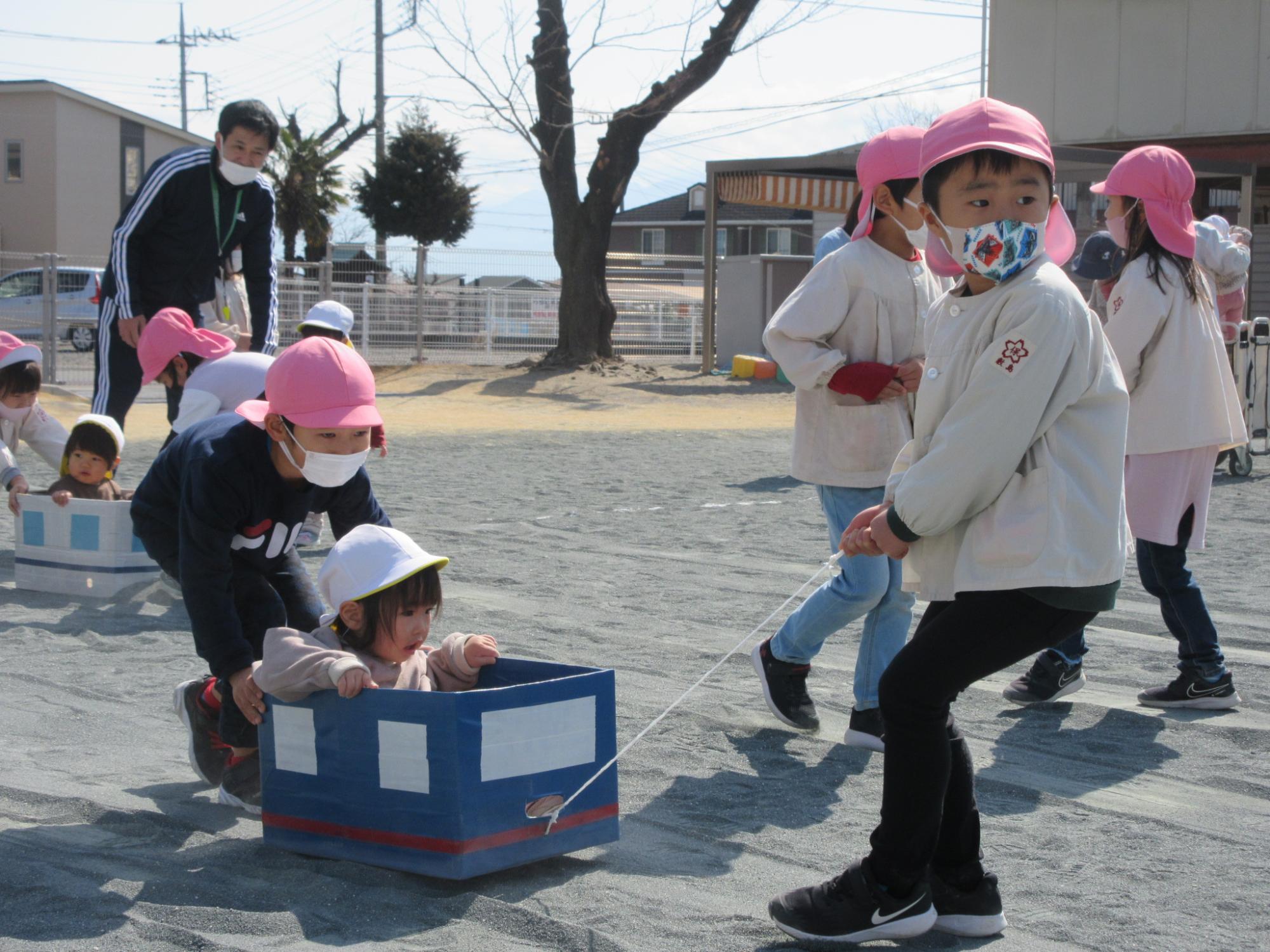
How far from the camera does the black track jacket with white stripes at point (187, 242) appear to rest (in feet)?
21.5

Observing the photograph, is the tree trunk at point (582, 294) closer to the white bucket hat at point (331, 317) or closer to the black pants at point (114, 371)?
the white bucket hat at point (331, 317)

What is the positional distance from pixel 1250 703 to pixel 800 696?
164cm

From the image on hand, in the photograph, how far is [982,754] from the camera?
4133mm

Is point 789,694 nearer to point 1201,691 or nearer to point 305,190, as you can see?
point 1201,691

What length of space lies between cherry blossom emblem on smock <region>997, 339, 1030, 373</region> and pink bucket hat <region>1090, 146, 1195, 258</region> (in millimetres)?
2301

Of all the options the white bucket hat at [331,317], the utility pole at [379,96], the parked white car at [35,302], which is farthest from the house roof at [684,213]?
the white bucket hat at [331,317]

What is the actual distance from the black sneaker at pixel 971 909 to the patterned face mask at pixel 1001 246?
1245mm

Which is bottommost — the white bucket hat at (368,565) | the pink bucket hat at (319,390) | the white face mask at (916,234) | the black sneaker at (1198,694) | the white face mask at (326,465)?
the black sneaker at (1198,694)

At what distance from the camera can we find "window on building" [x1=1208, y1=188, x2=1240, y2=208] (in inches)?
848

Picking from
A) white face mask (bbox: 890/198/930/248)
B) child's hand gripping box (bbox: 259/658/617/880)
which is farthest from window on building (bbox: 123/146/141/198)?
child's hand gripping box (bbox: 259/658/617/880)

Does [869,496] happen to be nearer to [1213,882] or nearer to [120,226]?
[1213,882]

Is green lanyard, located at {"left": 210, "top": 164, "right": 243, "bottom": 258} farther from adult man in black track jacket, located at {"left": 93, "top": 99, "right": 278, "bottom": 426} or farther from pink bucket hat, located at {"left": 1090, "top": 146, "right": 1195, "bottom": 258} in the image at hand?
pink bucket hat, located at {"left": 1090, "top": 146, "right": 1195, "bottom": 258}

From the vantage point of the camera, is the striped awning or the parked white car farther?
the striped awning

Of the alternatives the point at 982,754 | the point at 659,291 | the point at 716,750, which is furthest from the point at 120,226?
the point at 659,291
